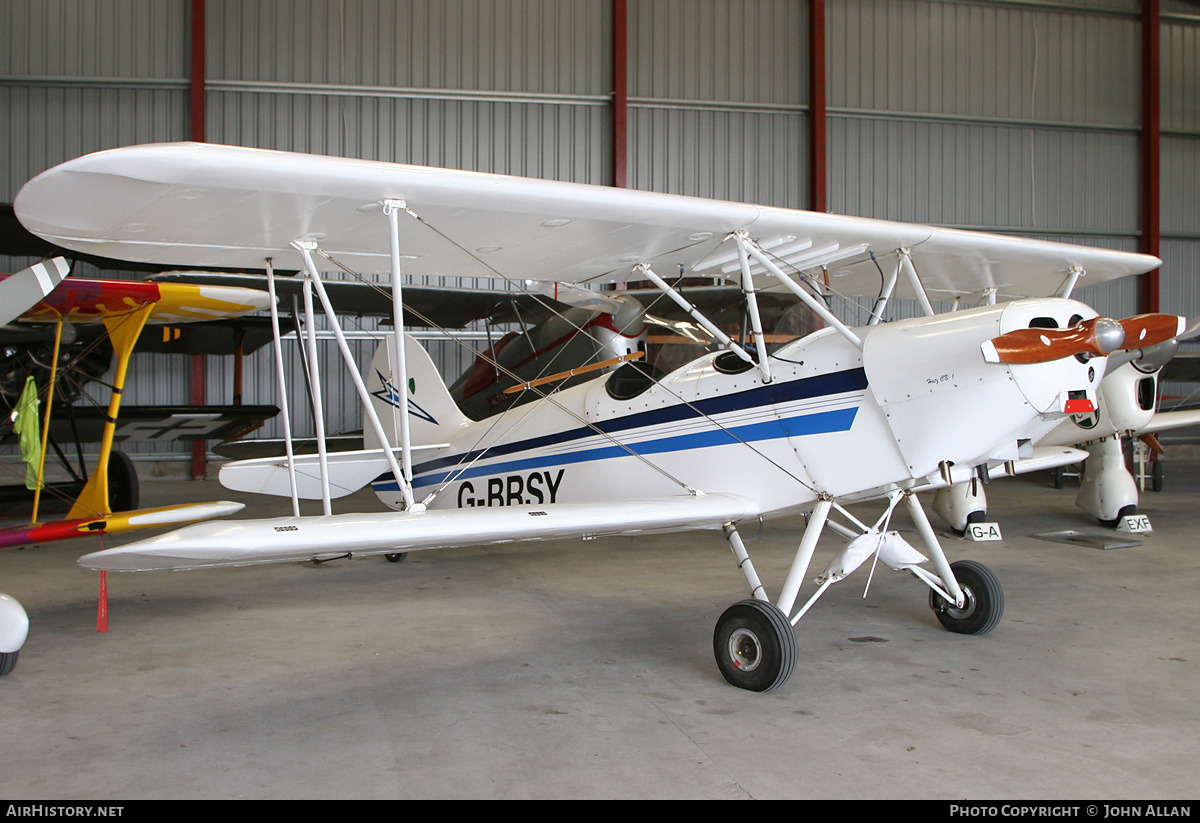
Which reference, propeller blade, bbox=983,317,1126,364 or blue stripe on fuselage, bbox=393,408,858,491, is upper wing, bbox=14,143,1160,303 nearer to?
blue stripe on fuselage, bbox=393,408,858,491

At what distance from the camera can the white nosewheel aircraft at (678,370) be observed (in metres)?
3.35

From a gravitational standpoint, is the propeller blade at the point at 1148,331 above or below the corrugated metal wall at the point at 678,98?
below

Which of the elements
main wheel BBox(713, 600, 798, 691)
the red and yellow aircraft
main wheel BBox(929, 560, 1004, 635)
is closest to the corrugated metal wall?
the red and yellow aircraft

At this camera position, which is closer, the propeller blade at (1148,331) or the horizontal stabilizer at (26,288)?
the propeller blade at (1148,331)

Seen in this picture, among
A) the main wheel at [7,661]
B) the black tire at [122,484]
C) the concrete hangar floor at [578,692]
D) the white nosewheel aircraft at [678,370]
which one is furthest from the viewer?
the black tire at [122,484]

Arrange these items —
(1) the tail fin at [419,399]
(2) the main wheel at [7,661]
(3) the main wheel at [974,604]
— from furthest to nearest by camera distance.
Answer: (1) the tail fin at [419,399] < (3) the main wheel at [974,604] < (2) the main wheel at [7,661]

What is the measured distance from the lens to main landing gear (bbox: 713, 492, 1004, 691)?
373 centimetres

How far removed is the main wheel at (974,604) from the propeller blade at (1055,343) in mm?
1631

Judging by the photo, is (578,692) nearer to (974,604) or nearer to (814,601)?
(814,601)

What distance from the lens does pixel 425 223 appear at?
3.88 m

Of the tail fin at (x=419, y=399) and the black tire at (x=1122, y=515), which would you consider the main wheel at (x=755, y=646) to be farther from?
the black tire at (x=1122, y=515)

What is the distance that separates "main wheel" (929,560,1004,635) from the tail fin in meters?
3.59

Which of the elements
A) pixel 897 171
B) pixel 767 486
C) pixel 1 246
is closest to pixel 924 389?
pixel 767 486

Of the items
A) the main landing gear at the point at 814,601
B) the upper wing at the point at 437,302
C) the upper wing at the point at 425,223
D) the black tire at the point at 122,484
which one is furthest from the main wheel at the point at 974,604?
the black tire at the point at 122,484
